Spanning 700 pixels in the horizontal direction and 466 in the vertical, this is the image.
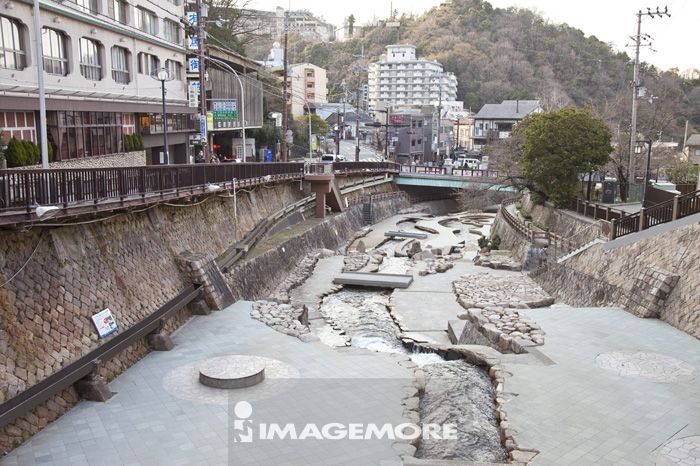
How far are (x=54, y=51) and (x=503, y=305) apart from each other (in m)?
20.4

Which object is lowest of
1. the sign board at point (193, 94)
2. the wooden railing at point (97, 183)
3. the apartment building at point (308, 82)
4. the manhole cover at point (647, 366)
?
the manhole cover at point (647, 366)

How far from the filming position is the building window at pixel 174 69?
34.5 meters

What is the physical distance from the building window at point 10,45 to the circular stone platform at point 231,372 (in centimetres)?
1291

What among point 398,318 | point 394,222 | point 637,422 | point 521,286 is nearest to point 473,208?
point 394,222

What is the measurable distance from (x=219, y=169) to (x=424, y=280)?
11954mm

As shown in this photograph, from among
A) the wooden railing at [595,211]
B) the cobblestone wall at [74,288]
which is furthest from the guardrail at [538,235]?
the cobblestone wall at [74,288]

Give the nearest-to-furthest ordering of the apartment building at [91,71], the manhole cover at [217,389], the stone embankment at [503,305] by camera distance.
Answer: the manhole cover at [217,389] → the stone embankment at [503,305] → the apartment building at [91,71]

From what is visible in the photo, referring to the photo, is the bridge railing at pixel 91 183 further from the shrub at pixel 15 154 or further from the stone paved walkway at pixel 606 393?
the stone paved walkway at pixel 606 393

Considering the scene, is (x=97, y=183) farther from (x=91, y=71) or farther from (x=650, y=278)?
(x=650, y=278)

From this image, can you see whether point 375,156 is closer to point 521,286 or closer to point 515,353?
point 521,286

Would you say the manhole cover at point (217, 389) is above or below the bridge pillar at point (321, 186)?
below

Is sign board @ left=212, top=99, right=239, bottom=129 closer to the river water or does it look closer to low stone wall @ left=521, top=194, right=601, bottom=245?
the river water

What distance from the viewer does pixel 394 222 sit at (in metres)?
51.7

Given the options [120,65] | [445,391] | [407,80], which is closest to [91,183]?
[445,391]
